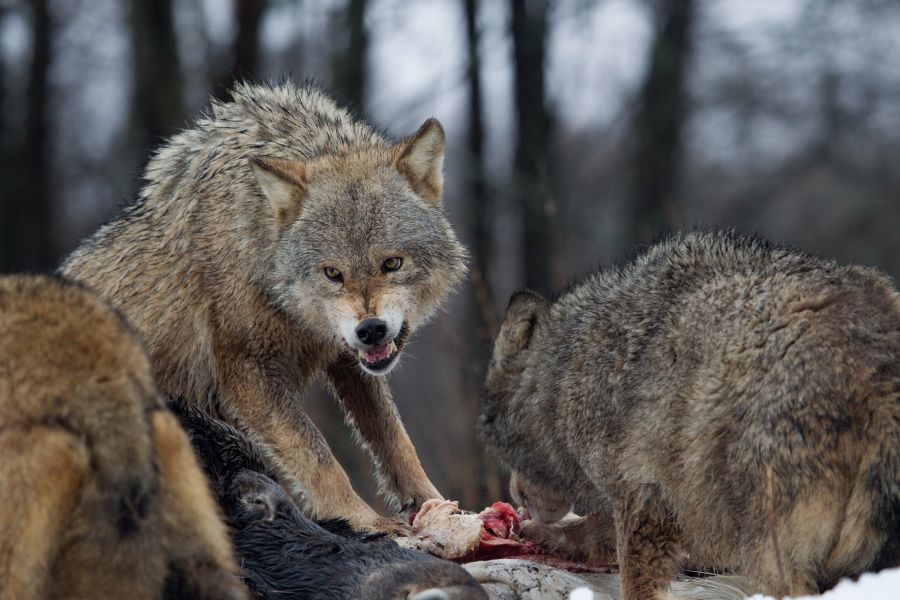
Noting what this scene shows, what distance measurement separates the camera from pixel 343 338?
242 inches

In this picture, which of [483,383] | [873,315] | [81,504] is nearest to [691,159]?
[483,383]

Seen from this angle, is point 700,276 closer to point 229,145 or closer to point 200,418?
point 200,418

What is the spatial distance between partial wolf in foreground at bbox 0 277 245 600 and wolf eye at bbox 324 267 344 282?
2.44 meters

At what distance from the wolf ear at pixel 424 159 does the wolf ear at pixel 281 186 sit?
64 cm

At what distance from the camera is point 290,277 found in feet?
20.6

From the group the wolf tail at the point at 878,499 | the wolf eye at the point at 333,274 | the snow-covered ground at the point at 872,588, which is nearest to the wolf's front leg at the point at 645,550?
the wolf tail at the point at 878,499

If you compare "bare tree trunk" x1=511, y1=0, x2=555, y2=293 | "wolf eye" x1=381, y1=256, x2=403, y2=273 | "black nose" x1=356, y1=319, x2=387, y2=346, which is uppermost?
"bare tree trunk" x1=511, y1=0, x2=555, y2=293

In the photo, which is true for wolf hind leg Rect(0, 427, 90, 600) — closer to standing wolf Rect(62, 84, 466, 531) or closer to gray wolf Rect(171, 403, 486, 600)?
gray wolf Rect(171, 403, 486, 600)

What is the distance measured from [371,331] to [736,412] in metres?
2.13

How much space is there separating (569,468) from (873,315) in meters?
1.89

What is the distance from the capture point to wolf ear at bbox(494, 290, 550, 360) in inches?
247

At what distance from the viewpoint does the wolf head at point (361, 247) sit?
6.05 meters

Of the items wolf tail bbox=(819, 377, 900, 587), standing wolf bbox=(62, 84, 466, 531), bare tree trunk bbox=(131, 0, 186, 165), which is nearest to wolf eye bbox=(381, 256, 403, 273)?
standing wolf bbox=(62, 84, 466, 531)

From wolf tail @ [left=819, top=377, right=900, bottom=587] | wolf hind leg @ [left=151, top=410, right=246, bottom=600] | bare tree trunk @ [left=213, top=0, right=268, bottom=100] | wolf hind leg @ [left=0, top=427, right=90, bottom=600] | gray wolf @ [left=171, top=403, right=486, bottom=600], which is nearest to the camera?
wolf hind leg @ [left=0, top=427, right=90, bottom=600]
